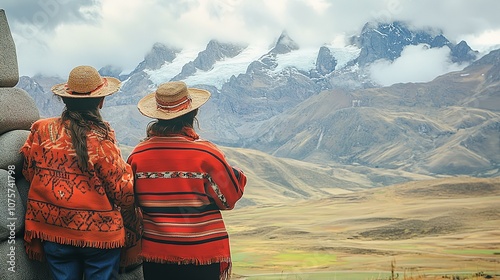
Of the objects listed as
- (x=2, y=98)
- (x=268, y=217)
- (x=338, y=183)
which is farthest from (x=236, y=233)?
(x=338, y=183)

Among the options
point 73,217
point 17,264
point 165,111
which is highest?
point 165,111

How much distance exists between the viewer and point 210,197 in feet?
17.6

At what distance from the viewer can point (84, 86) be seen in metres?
5.38

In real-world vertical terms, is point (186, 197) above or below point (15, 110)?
below

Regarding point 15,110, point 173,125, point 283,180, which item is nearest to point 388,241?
point 15,110

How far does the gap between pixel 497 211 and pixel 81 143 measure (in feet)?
166

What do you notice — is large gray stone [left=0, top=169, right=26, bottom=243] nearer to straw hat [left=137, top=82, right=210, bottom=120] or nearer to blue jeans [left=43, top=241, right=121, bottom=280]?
blue jeans [left=43, top=241, right=121, bottom=280]

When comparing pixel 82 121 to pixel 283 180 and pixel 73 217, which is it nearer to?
pixel 73 217

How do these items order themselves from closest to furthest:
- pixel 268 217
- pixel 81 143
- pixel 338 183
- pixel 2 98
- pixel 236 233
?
pixel 81 143 → pixel 2 98 → pixel 236 233 → pixel 268 217 → pixel 338 183

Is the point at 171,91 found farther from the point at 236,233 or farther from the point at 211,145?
the point at 236,233

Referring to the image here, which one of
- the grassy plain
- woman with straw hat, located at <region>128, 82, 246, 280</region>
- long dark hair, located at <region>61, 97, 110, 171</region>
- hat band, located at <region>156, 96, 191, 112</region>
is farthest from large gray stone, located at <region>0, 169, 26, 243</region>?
the grassy plain

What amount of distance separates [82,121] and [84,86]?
0.31 metres

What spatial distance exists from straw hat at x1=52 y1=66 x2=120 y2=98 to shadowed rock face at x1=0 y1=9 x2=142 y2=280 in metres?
0.72

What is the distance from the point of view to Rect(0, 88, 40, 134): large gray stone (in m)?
6.01
